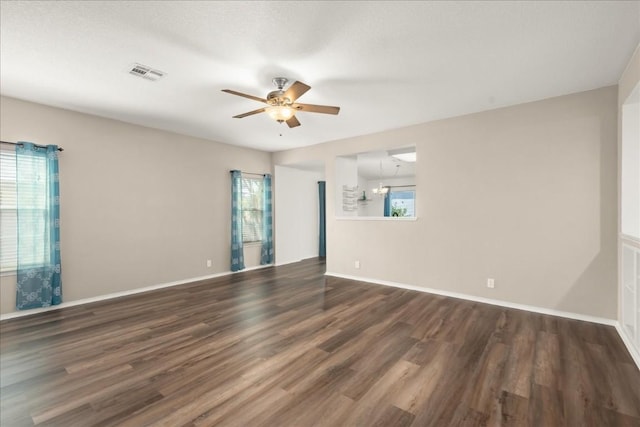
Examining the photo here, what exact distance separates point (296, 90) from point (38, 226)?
3737mm

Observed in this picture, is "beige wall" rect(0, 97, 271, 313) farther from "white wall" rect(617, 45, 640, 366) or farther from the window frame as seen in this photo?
"white wall" rect(617, 45, 640, 366)

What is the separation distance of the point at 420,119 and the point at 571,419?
3.75 m

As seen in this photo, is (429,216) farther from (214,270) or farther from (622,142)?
(214,270)

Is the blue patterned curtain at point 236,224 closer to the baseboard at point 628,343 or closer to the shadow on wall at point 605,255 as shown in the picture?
the shadow on wall at point 605,255

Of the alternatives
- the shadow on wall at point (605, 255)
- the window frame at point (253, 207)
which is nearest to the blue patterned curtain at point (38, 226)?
the window frame at point (253, 207)

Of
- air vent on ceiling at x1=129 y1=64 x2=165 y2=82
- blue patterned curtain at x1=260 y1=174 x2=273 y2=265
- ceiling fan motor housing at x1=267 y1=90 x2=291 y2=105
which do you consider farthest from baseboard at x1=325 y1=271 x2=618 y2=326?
air vent on ceiling at x1=129 y1=64 x2=165 y2=82

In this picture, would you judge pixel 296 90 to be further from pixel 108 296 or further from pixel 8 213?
pixel 108 296

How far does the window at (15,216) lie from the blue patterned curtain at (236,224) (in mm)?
2806

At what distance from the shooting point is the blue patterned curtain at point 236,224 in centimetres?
593

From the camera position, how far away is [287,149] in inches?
257

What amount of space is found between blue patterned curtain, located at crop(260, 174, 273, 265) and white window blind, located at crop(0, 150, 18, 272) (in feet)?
12.8

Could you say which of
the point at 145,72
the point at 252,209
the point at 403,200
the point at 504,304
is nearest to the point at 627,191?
the point at 504,304

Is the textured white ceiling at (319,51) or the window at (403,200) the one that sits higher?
the textured white ceiling at (319,51)

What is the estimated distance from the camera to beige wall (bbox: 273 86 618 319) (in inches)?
129
